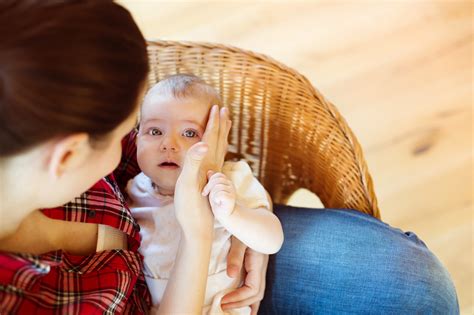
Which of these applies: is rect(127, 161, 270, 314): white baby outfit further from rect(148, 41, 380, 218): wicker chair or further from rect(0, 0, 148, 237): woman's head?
rect(0, 0, 148, 237): woman's head

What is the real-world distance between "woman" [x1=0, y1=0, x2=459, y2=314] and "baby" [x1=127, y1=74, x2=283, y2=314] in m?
0.03

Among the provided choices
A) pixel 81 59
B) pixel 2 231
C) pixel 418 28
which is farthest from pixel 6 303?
pixel 418 28

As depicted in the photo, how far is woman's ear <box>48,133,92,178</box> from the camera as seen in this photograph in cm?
70

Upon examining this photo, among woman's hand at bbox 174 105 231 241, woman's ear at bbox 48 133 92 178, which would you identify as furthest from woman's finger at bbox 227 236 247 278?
woman's ear at bbox 48 133 92 178

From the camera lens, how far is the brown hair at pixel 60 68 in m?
0.64

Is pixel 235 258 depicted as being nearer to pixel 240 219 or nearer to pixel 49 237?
pixel 240 219

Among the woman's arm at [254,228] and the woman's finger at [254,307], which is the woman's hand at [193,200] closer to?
the woman's arm at [254,228]

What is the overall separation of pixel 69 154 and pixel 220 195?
0.33 meters

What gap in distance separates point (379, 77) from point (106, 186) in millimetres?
1316

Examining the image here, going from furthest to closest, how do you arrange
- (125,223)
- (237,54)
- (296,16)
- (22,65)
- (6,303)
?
(296,16), (237,54), (125,223), (6,303), (22,65)

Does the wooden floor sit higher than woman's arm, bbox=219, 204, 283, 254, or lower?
higher

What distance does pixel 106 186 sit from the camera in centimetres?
102

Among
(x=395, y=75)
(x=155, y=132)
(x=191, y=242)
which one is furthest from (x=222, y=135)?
(x=395, y=75)

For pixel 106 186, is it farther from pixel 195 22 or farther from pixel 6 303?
pixel 195 22
